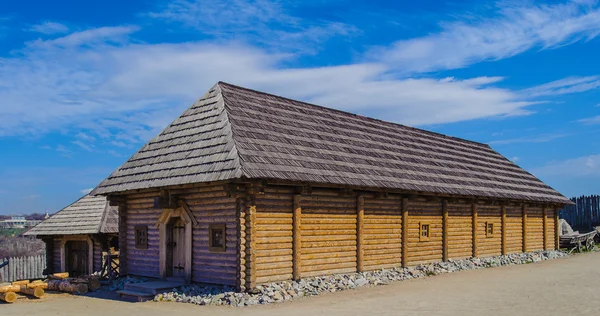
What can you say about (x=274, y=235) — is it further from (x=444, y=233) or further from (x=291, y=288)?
(x=444, y=233)

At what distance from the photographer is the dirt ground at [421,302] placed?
12.7 meters

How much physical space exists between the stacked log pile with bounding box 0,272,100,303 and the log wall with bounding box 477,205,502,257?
14.7 m

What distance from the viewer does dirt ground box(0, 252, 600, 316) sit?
12.7 metres

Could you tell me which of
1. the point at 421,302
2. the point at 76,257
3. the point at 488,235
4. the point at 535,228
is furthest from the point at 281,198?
the point at 535,228

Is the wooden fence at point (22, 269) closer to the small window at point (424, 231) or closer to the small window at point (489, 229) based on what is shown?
the small window at point (424, 231)

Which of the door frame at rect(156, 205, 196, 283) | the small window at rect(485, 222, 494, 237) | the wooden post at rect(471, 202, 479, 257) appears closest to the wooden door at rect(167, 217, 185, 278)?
the door frame at rect(156, 205, 196, 283)

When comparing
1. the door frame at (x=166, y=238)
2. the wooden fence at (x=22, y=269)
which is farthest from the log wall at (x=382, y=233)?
the wooden fence at (x=22, y=269)

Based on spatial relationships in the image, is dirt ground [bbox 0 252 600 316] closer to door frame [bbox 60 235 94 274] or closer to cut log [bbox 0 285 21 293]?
cut log [bbox 0 285 21 293]

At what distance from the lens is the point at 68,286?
17.7 metres

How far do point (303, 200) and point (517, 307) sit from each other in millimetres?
6083

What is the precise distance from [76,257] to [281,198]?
1363 centimetres

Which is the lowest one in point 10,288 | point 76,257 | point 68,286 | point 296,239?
point 76,257

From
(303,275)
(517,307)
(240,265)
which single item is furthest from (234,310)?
(517,307)

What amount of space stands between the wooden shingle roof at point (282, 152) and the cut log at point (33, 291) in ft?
11.8
